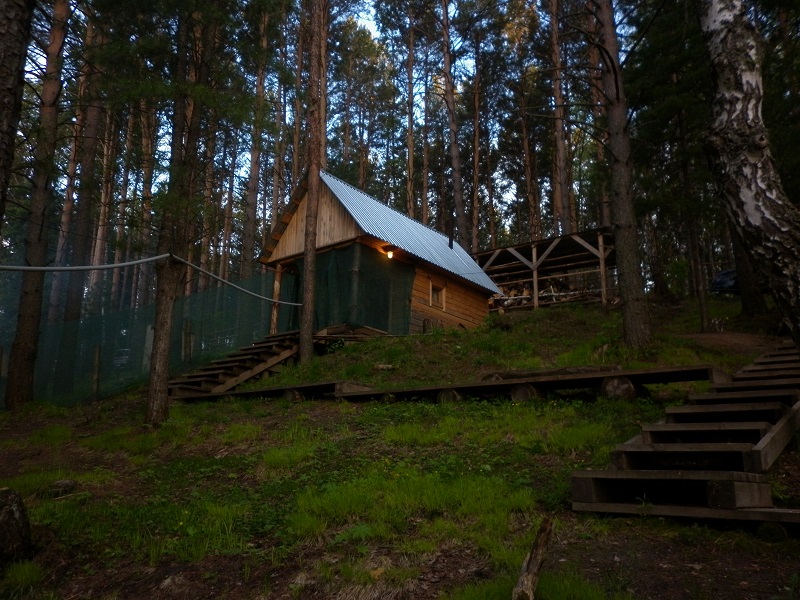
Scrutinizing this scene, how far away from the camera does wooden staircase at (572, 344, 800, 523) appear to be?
12.4 ft

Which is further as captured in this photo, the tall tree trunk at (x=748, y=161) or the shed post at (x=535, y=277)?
the shed post at (x=535, y=277)

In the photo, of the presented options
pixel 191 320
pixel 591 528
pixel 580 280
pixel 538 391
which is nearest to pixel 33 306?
pixel 191 320

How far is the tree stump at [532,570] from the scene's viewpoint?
286 centimetres

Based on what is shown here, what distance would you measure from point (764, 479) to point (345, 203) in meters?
13.9

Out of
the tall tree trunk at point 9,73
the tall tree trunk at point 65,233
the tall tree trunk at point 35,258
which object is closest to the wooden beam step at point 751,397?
the tall tree trunk at point 9,73

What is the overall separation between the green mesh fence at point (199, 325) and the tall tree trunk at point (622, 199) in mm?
7200

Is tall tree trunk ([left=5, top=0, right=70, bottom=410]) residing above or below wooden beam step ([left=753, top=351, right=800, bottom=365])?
above

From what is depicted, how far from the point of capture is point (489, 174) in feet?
109

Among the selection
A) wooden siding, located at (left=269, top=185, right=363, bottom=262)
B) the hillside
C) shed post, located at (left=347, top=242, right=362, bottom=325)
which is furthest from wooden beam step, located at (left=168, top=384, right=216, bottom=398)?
wooden siding, located at (left=269, top=185, right=363, bottom=262)

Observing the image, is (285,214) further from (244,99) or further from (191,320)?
(244,99)

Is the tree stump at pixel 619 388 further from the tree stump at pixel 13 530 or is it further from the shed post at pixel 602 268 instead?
the shed post at pixel 602 268

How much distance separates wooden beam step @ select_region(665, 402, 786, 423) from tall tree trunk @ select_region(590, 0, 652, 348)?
471 cm

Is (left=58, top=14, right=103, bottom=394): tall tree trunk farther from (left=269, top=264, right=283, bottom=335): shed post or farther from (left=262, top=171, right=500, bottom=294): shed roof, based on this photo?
(left=262, top=171, right=500, bottom=294): shed roof

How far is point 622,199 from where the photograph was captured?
10547 mm
